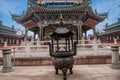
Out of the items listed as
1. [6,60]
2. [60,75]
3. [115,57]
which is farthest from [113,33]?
[6,60]

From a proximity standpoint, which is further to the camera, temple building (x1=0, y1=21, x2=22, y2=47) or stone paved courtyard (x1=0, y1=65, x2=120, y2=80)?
temple building (x1=0, y1=21, x2=22, y2=47)

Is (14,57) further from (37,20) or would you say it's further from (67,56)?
(37,20)

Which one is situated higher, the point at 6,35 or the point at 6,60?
the point at 6,35

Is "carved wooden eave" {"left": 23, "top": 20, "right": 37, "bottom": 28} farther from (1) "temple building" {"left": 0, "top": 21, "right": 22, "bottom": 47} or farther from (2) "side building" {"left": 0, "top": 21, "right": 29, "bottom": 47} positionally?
(1) "temple building" {"left": 0, "top": 21, "right": 22, "bottom": 47}

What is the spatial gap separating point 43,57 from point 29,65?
39.3 inches

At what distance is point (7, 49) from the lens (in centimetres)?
789

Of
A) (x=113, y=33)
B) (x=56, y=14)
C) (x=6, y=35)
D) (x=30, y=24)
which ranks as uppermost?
(x=56, y=14)

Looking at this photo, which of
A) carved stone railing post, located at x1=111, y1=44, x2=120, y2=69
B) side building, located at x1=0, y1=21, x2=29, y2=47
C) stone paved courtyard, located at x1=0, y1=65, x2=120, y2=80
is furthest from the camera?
side building, located at x1=0, y1=21, x2=29, y2=47

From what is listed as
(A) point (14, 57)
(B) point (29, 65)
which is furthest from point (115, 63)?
(A) point (14, 57)

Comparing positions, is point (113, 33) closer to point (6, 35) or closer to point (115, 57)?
point (6, 35)

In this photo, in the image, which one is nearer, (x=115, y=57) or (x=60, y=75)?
(x=60, y=75)

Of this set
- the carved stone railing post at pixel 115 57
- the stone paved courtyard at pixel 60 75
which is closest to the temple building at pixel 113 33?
the carved stone railing post at pixel 115 57

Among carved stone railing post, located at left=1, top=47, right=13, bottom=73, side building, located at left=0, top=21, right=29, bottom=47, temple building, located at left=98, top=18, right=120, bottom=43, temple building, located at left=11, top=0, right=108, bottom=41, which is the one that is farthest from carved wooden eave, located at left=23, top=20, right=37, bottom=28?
temple building, located at left=98, top=18, right=120, bottom=43

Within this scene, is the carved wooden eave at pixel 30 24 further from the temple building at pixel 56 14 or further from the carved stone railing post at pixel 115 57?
the carved stone railing post at pixel 115 57
